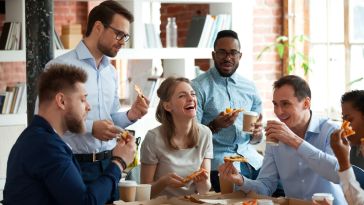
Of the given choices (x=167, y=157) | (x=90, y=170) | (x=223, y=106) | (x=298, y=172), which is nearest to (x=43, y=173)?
(x=90, y=170)

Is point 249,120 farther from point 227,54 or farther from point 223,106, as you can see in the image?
point 227,54

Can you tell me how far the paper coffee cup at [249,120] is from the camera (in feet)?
15.1

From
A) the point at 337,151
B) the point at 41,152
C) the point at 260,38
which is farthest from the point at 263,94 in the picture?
the point at 41,152

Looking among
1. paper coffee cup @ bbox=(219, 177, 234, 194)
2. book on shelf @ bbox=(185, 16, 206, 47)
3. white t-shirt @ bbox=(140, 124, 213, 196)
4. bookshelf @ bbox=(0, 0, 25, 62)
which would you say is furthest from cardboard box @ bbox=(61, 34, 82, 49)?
paper coffee cup @ bbox=(219, 177, 234, 194)

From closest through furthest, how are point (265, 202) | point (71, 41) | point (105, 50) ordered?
1. point (265, 202)
2. point (105, 50)
3. point (71, 41)

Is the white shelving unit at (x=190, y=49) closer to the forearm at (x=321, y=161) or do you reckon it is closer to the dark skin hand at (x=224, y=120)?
the dark skin hand at (x=224, y=120)

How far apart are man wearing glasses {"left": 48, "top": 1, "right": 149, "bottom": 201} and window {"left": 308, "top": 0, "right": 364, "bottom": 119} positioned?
9.70 feet

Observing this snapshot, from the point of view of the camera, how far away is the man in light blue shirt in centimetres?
412

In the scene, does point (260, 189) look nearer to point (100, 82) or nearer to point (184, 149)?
point (184, 149)

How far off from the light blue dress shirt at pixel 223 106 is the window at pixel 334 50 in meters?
2.00

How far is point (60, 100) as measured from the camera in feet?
11.0

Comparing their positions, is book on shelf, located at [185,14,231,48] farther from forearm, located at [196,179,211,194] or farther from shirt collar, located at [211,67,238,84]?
forearm, located at [196,179,211,194]

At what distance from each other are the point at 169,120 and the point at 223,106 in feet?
1.75

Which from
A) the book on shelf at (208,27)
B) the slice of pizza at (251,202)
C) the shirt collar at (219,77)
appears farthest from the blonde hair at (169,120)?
the book on shelf at (208,27)
